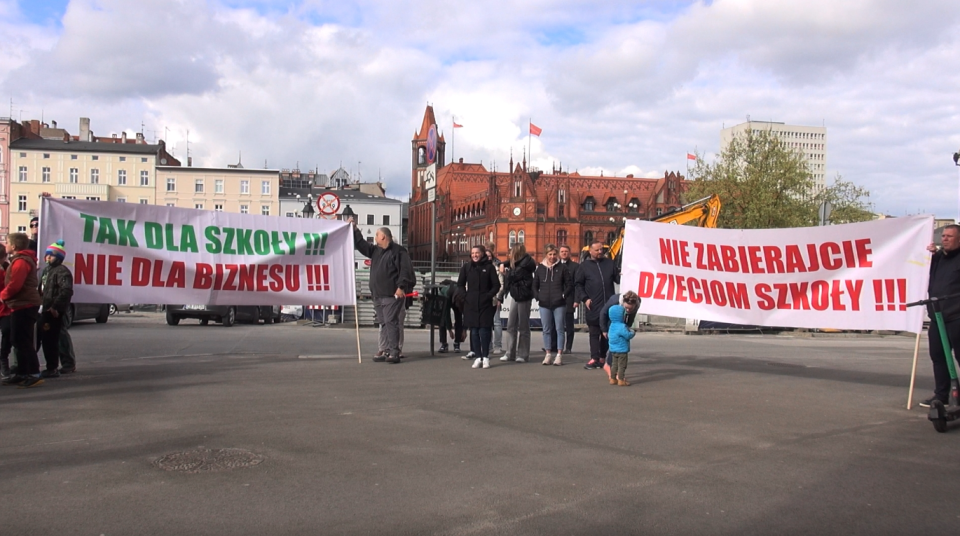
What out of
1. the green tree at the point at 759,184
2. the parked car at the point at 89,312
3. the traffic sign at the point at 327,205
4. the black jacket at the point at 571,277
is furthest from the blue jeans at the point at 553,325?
the green tree at the point at 759,184

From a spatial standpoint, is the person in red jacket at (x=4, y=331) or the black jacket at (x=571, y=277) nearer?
the person in red jacket at (x=4, y=331)

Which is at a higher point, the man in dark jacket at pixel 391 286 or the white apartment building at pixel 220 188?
the white apartment building at pixel 220 188

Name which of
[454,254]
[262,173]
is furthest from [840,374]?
[454,254]

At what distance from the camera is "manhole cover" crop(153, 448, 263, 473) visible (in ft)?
18.9

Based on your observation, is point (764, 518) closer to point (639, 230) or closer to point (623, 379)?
point (623, 379)

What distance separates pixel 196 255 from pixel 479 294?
4243 mm

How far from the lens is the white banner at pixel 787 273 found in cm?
973

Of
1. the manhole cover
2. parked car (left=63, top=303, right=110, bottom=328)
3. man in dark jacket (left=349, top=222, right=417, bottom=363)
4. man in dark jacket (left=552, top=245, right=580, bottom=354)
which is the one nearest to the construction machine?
man in dark jacket (left=552, top=245, right=580, bottom=354)

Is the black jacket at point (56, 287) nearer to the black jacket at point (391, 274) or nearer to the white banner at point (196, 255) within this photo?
the white banner at point (196, 255)

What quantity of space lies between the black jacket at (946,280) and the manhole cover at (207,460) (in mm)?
6494

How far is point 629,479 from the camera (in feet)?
18.5

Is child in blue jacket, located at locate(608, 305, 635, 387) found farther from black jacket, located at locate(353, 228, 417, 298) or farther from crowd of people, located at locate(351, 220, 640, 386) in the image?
black jacket, located at locate(353, 228, 417, 298)

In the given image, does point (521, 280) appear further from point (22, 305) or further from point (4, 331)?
point (4, 331)

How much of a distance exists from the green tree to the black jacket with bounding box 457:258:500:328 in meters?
38.7
